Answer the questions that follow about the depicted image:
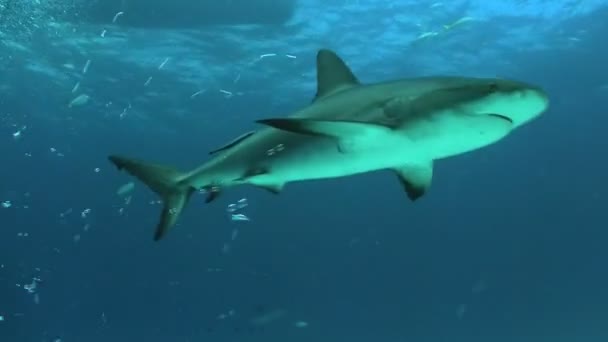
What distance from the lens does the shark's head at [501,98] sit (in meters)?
3.36

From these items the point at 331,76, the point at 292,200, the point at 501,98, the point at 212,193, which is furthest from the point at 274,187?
the point at 292,200

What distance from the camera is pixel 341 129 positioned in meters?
3.83

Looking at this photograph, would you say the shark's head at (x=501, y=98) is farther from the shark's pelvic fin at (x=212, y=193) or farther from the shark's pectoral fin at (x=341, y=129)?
the shark's pelvic fin at (x=212, y=193)

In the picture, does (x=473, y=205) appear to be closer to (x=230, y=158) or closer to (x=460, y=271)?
(x=460, y=271)

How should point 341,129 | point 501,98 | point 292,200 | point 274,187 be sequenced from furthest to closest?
point 292,200, point 274,187, point 341,129, point 501,98

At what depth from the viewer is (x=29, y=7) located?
2103 centimetres

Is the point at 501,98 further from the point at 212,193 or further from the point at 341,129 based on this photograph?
the point at 212,193

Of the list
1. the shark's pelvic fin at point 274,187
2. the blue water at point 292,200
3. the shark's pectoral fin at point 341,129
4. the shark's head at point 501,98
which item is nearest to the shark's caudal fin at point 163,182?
the shark's pelvic fin at point 274,187

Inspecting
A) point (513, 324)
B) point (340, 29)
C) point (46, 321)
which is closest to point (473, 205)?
point (513, 324)

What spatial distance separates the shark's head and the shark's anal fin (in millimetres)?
987

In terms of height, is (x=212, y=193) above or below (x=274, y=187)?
below

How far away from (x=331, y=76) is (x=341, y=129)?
1.36m

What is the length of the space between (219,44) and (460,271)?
4037 centimetres

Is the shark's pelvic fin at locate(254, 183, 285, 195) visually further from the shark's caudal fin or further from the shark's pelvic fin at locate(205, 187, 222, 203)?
the shark's caudal fin
